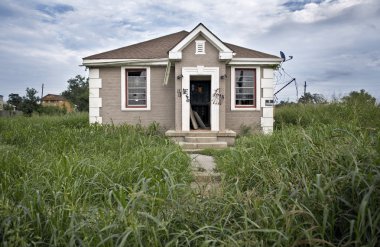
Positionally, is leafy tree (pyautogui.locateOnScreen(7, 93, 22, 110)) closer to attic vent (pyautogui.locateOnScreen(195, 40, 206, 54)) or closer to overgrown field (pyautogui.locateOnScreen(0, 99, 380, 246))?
attic vent (pyautogui.locateOnScreen(195, 40, 206, 54))

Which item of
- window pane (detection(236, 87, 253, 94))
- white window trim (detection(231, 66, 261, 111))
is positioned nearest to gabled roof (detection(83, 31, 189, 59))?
white window trim (detection(231, 66, 261, 111))

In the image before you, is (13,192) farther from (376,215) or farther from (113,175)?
(376,215)

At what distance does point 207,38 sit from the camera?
9.37 m

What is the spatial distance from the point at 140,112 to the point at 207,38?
12.1ft

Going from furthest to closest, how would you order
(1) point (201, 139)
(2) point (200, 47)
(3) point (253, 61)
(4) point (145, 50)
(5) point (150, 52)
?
Result: (4) point (145, 50) < (5) point (150, 52) < (3) point (253, 61) < (2) point (200, 47) < (1) point (201, 139)

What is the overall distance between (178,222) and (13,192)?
1.74 m

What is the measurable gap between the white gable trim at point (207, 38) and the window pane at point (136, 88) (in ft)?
6.56

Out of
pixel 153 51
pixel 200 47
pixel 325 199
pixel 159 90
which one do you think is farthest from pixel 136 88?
pixel 325 199

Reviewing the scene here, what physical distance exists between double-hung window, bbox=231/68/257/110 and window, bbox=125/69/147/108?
11.3 feet

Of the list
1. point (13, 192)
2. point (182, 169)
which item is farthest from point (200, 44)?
point (13, 192)

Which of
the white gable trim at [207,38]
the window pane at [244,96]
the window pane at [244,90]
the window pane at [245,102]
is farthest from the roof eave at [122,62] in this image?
the window pane at [245,102]

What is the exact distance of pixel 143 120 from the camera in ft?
35.0

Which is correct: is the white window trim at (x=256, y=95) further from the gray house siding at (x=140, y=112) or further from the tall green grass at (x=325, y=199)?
the tall green grass at (x=325, y=199)

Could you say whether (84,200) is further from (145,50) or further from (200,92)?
(145,50)
